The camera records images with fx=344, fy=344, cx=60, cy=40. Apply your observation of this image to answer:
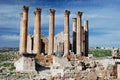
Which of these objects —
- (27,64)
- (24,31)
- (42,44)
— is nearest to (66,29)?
(24,31)

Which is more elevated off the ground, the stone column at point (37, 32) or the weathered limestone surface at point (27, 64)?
the stone column at point (37, 32)

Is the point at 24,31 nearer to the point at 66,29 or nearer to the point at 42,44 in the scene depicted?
the point at 66,29

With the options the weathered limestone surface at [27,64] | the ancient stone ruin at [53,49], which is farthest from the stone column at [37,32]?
the weathered limestone surface at [27,64]

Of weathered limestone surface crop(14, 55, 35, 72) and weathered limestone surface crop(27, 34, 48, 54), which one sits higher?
weathered limestone surface crop(27, 34, 48, 54)

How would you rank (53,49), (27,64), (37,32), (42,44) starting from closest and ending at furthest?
1. (27,64)
2. (37,32)
3. (53,49)
4. (42,44)

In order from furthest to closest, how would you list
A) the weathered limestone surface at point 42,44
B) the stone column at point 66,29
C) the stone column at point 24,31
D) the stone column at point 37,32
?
the weathered limestone surface at point 42,44 → the stone column at point 66,29 → the stone column at point 37,32 → the stone column at point 24,31

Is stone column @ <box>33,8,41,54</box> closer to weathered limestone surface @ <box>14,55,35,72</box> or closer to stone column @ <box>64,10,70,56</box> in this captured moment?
stone column @ <box>64,10,70,56</box>

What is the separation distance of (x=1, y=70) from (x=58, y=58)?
7969mm

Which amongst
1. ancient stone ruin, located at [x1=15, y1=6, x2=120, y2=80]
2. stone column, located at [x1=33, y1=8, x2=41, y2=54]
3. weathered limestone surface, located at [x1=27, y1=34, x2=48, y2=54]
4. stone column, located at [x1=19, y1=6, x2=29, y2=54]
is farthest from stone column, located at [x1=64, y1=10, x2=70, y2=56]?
weathered limestone surface, located at [x1=27, y1=34, x2=48, y2=54]

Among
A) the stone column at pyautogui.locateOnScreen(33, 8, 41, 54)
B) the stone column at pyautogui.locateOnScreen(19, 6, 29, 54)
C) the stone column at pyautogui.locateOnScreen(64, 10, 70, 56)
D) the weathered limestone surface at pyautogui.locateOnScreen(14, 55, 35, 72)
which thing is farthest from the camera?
the stone column at pyautogui.locateOnScreen(64, 10, 70, 56)

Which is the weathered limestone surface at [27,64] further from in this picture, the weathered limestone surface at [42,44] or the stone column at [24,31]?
the weathered limestone surface at [42,44]

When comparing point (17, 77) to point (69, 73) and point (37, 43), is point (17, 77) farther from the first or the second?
point (69, 73)

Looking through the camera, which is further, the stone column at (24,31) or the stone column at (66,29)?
the stone column at (66,29)

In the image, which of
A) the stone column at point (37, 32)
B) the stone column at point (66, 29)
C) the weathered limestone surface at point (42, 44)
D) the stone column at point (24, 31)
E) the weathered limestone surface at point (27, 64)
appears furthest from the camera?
the weathered limestone surface at point (42, 44)
